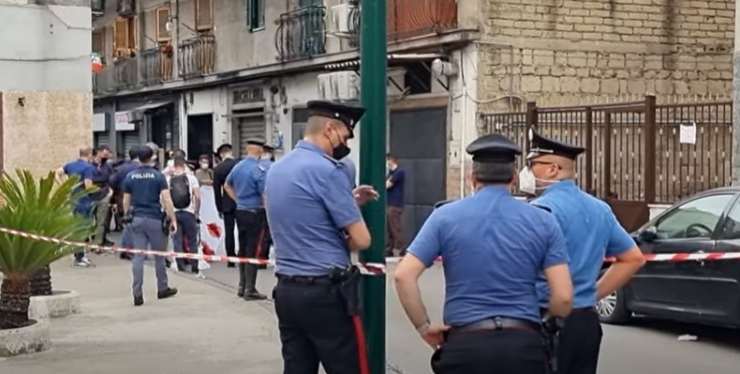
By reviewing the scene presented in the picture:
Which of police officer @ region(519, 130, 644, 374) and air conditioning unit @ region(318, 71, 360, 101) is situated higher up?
air conditioning unit @ region(318, 71, 360, 101)

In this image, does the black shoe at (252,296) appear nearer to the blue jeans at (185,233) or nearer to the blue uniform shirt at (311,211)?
the blue jeans at (185,233)

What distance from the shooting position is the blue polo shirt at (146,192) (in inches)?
476

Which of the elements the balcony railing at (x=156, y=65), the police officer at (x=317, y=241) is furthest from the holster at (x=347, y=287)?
the balcony railing at (x=156, y=65)

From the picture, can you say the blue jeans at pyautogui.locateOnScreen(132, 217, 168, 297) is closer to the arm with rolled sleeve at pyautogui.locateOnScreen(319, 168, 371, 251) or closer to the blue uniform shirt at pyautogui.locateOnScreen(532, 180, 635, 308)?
the arm with rolled sleeve at pyautogui.locateOnScreen(319, 168, 371, 251)

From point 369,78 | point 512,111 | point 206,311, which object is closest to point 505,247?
point 369,78

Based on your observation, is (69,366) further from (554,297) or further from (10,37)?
(10,37)

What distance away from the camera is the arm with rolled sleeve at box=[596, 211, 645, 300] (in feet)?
17.9

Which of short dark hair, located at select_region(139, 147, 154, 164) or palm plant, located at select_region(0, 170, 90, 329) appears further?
short dark hair, located at select_region(139, 147, 154, 164)

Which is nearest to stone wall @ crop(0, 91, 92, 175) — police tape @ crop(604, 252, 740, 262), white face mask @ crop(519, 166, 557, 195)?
police tape @ crop(604, 252, 740, 262)

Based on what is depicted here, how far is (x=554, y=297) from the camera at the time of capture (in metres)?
4.55

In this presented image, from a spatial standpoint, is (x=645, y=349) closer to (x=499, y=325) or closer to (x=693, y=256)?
(x=693, y=256)

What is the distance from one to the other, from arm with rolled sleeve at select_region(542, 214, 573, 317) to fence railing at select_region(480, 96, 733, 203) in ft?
39.2

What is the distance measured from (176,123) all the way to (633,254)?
87.4 ft

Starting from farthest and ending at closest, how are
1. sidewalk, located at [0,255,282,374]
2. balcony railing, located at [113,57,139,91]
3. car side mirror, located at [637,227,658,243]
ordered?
balcony railing, located at [113,57,139,91] < car side mirror, located at [637,227,658,243] < sidewalk, located at [0,255,282,374]
